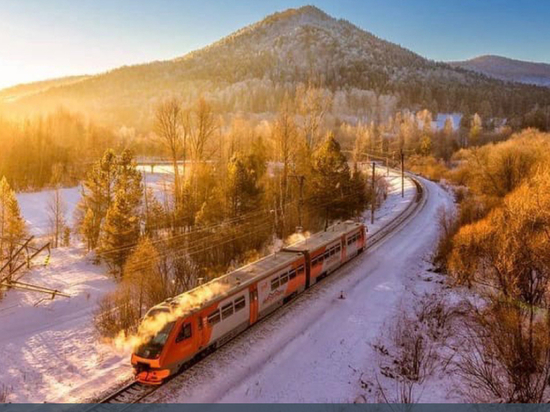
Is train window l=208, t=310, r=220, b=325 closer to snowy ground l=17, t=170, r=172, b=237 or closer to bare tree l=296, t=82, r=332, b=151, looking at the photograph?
bare tree l=296, t=82, r=332, b=151

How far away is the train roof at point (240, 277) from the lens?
17797 millimetres

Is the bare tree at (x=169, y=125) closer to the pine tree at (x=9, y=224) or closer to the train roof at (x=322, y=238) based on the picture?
the pine tree at (x=9, y=224)

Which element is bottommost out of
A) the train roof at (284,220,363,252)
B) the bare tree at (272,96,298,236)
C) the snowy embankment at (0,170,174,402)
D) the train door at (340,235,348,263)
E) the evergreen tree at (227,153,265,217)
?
the snowy embankment at (0,170,174,402)

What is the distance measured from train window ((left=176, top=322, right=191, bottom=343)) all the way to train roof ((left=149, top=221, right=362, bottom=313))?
0.61m

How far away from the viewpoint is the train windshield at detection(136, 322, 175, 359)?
51.1ft

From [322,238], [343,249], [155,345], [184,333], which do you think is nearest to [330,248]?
[322,238]

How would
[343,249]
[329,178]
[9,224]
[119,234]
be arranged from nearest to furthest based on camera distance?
[343,249] → [119,234] → [9,224] → [329,178]

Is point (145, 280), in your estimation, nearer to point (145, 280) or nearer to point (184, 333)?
point (145, 280)

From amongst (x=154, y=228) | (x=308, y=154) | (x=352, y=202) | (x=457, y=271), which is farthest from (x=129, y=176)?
(x=457, y=271)

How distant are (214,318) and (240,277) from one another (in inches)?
138

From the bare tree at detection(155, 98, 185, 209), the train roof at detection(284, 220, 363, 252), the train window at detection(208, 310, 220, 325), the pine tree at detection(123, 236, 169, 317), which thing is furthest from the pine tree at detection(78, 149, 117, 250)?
the train window at detection(208, 310, 220, 325)

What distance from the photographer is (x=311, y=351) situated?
19.0 m

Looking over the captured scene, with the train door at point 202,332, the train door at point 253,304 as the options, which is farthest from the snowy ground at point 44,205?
the train door at point 202,332

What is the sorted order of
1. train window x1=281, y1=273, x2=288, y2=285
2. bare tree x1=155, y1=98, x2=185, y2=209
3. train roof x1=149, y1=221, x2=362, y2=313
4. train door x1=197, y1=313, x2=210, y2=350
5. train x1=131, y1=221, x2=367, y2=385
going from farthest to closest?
bare tree x1=155, y1=98, x2=185, y2=209 → train window x1=281, y1=273, x2=288, y2=285 → train roof x1=149, y1=221, x2=362, y2=313 → train door x1=197, y1=313, x2=210, y2=350 → train x1=131, y1=221, x2=367, y2=385
